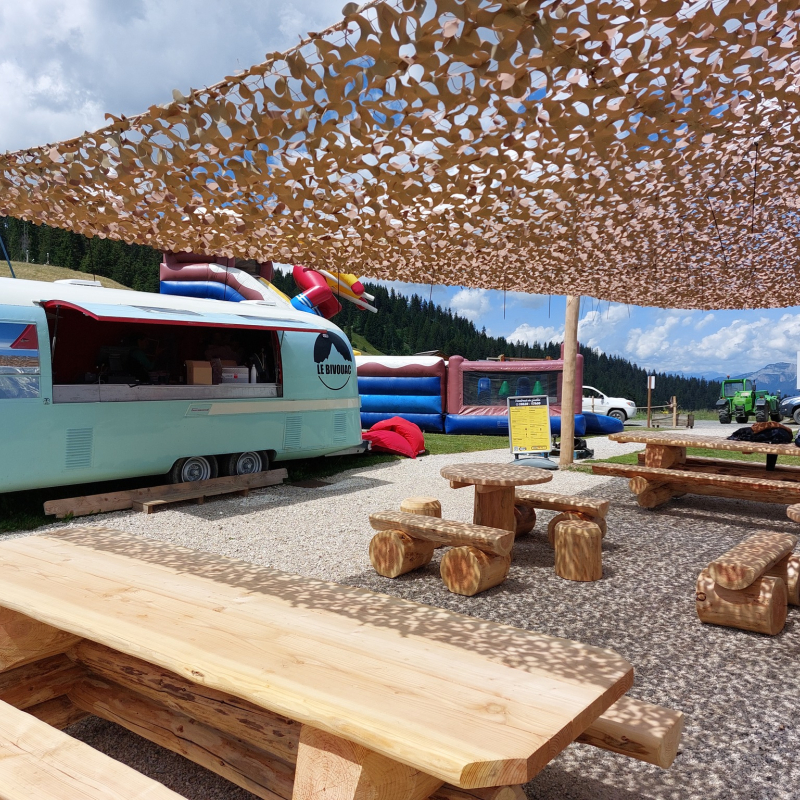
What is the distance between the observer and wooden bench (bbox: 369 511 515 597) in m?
3.82

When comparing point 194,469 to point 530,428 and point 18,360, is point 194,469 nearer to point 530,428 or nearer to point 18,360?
point 18,360

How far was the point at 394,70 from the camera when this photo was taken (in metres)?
1.92

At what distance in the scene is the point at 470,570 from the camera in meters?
3.84

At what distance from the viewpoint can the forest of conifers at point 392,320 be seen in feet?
158

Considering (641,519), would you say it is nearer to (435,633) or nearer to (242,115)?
(435,633)

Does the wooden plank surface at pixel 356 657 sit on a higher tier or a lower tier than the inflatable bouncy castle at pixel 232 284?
lower

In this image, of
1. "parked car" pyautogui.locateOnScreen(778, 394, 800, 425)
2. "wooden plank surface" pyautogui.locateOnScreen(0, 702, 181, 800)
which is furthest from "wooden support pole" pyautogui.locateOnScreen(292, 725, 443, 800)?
"parked car" pyautogui.locateOnScreen(778, 394, 800, 425)

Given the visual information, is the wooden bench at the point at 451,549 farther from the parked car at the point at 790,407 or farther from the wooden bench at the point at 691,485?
the parked car at the point at 790,407

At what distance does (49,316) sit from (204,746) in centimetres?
511

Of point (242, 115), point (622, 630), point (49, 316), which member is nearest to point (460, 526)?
point (622, 630)

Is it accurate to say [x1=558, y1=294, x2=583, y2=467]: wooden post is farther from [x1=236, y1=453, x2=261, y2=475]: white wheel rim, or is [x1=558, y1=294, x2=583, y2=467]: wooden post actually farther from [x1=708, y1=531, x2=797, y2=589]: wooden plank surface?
[x1=708, y1=531, x2=797, y2=589]: wooden plank surface

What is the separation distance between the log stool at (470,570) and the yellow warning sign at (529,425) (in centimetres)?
541

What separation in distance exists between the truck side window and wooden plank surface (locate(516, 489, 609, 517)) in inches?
178

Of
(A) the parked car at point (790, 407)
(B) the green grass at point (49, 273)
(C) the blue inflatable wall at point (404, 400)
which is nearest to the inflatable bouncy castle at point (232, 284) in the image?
(C) the blue inflatable wall at point (404, 400)
